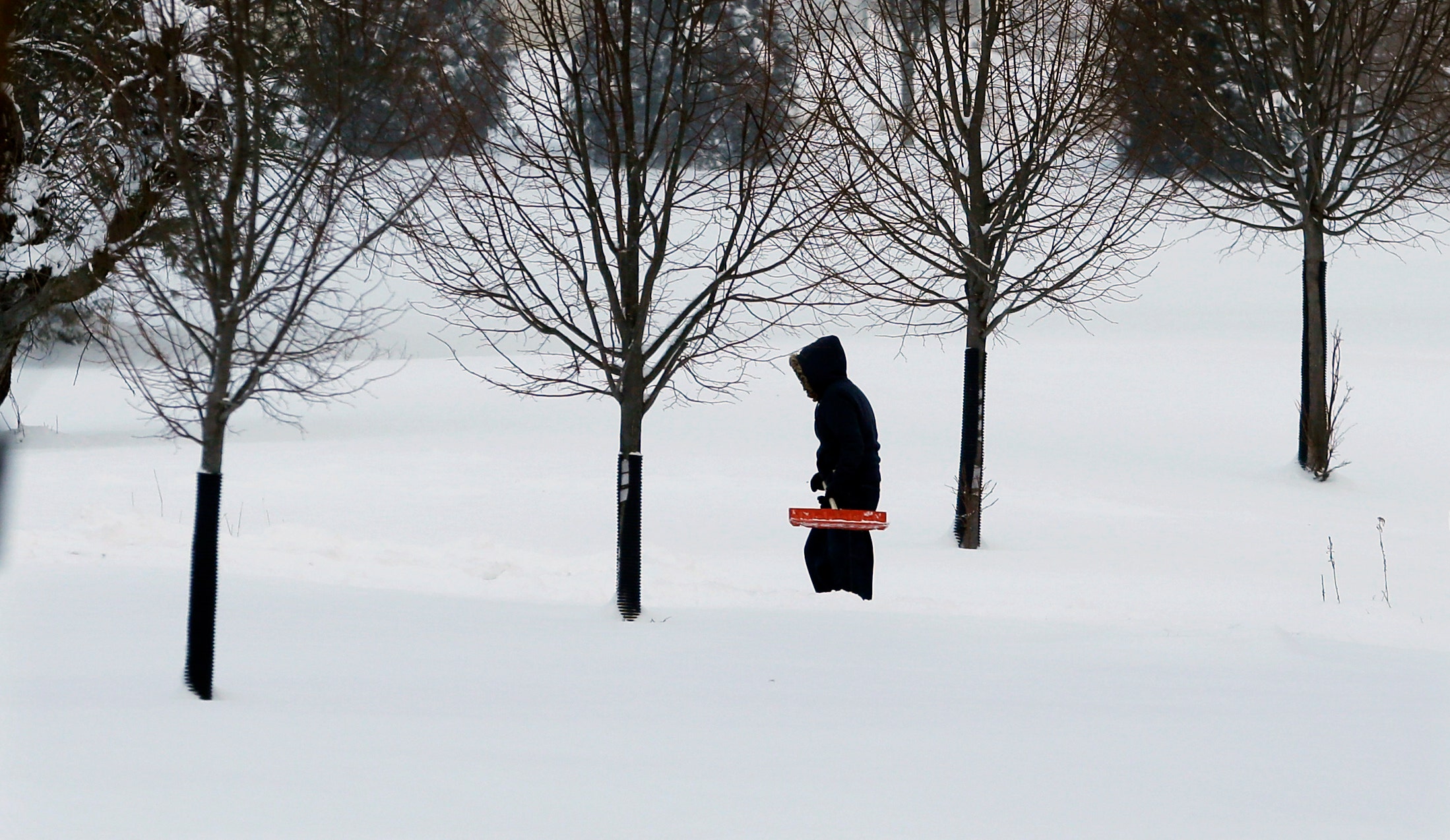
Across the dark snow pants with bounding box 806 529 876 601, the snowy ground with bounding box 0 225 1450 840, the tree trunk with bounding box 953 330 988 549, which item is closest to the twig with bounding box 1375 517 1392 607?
the snowy ground with bounding box 0 225 1450 840

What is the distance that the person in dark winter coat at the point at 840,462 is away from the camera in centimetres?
705

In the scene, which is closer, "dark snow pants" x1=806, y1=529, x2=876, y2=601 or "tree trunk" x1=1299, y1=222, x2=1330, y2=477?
"dark snow pants" x1=806, y1=529, x2=876, y2=601

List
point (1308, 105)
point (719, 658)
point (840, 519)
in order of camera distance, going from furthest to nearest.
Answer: point (1308, 105)
point (840, 519)
point (719, 658)

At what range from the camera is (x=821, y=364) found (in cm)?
718

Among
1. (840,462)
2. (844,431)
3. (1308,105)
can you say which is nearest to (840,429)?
(844,431)

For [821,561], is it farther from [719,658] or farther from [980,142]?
[980,142]

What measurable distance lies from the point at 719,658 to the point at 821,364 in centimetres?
244

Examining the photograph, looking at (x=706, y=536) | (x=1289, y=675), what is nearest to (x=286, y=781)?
(x=1289, y=675)

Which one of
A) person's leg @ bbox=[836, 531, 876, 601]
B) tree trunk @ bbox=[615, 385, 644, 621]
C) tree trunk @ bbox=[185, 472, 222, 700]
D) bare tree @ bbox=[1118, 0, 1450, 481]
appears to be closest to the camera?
tree trunk @ bbox=[185, 472, 222, 700]

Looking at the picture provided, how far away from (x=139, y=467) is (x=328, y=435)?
3.43 m

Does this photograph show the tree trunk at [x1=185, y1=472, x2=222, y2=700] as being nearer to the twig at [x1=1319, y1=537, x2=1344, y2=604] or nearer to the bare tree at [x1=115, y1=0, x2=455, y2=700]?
the bare tree at [x1=115, y1=0, x2=455, y2=700]

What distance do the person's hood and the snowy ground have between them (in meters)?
1.25

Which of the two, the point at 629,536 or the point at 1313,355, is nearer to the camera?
the point at 629,536

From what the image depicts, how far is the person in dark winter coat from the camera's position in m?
7.05
